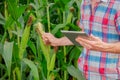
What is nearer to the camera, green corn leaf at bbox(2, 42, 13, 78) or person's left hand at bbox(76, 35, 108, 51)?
person's left hand at bbox(76, 35, 108, 51)

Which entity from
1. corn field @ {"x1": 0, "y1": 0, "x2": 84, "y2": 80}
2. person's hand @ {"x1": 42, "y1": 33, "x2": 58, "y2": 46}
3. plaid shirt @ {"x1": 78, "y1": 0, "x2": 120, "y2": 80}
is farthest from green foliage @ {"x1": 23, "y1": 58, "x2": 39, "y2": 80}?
plaid shirt @ {"x1": 78, "y1": 0, "x2": 120, "y2": 80}

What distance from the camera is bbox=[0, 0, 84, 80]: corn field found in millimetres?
1966

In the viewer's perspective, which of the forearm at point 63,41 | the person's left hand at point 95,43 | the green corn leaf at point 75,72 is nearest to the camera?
the person's left hand at point 95,43

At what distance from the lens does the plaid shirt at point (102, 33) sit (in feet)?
4.82

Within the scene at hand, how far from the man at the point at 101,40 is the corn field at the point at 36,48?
0.33m

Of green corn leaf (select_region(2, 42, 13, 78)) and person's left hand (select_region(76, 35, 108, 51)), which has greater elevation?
person's left hand (select_region(76, 35, 108, 51))

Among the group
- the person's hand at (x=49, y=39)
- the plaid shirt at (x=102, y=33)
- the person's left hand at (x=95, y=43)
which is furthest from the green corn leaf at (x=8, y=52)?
the person's left hand at (x=95, y=43)

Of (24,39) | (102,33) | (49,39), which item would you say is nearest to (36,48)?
(24,39)

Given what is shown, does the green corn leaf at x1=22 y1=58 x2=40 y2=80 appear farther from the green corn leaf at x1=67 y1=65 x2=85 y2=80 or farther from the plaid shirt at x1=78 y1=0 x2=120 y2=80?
the plaid shirt at x1=78 y1=0 x2=120 y2=80

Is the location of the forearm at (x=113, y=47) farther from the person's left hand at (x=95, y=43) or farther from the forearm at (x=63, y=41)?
the forearm at (x=63, y=41)

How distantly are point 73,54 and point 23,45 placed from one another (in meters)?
0.34

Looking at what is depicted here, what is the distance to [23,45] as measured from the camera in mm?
2023

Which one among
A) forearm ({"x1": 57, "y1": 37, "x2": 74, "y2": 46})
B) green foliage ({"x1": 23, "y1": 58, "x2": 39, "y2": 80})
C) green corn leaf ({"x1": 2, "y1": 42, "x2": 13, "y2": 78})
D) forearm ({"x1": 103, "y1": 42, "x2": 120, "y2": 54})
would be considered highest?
forearm ({"x1": 103, "y1": 42, "x2": 120, "y2": 54})

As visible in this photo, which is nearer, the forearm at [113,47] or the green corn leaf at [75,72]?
the forearm at [113,47]
